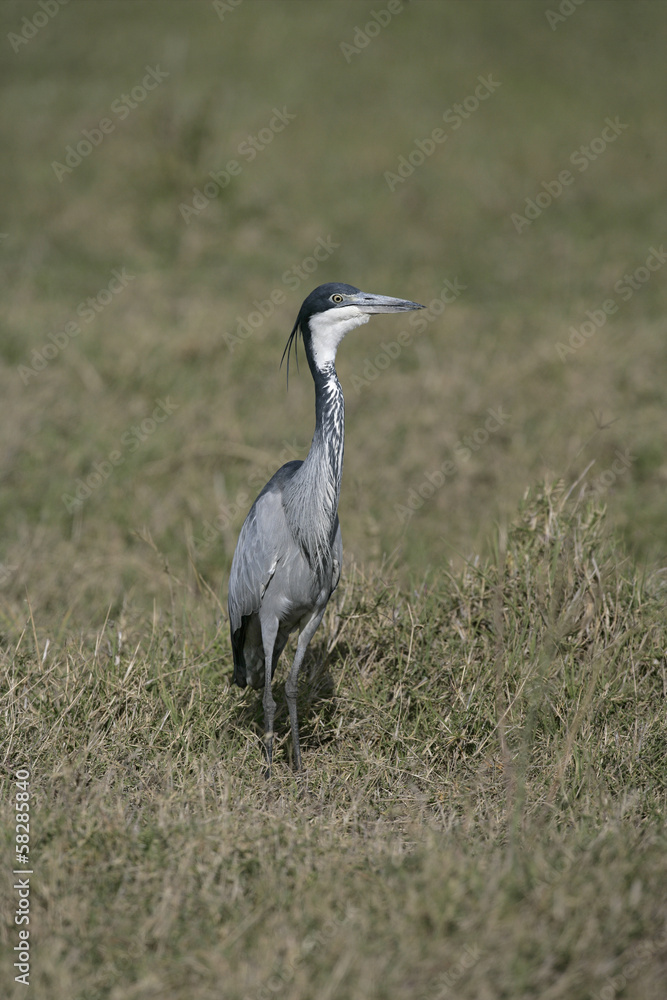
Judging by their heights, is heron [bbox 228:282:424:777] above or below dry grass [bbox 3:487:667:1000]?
above

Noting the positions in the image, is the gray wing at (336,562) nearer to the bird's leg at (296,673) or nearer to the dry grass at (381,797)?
the bird's leg at (296,673)

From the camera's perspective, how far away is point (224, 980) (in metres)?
2.39

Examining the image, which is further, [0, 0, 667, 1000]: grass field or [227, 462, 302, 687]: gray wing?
[227, 462, 302, 687]: gray wing

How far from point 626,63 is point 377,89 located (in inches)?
174

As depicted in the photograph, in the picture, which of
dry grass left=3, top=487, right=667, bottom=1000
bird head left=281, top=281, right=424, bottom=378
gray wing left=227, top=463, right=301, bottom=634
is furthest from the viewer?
gray wing left=227, top=463, right=301, bottom=634

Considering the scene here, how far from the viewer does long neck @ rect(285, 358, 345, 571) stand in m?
3.65

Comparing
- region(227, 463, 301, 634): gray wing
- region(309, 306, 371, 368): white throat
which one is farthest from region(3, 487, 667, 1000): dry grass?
region(309, 306, 371, 368): white throat

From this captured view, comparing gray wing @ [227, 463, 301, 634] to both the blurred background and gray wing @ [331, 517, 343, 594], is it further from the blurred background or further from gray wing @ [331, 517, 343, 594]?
the blurred background

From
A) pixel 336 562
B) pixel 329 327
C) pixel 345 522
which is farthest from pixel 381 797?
pixel 345 522

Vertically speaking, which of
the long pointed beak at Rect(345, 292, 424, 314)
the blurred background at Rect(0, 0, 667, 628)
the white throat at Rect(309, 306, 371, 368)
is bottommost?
the blurred background at Rect(0, 0, 667, 628)

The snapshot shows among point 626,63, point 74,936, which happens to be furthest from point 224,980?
point 626,63

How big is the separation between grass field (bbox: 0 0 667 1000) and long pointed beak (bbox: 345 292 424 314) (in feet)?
3.79

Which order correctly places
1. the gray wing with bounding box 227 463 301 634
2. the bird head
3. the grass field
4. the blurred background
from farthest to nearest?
1. the blurred background
2. the gray wing with bounding box 227 463 301 634
3. the bird head
4. the grass field

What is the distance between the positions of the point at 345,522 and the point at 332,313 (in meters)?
2.36
